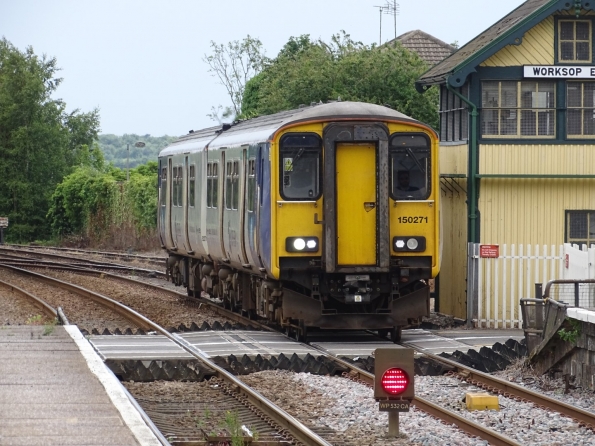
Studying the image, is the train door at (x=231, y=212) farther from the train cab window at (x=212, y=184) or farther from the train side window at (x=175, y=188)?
the train side window at (x=175, y=188)

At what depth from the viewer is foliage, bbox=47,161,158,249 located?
47000 mm

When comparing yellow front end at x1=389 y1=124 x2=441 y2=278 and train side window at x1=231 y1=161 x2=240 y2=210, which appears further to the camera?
train side window at x1=231 y1=161 x2=240 y2=210

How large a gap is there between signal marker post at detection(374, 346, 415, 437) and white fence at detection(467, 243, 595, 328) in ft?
29.9

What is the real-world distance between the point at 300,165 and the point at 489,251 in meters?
4.16

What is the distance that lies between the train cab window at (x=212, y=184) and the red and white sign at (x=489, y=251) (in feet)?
14.4

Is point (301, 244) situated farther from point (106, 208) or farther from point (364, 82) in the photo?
point (106, 208)

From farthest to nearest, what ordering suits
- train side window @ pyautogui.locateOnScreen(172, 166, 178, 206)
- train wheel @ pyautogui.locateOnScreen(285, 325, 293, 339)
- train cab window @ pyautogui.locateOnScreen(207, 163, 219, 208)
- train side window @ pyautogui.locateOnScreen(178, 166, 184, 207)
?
train side window @ pyautogui.locateOnScreen(172, 166, 178, 206) → train side window @ pyautogui.locateOnScreen(178, 166, 184, 207) → train cab window @ pyautogui.locateOnScreen(207, 163, 219, 208) → train wheel @ pyautogui.locateOnScreen(285, 325, 293, 339)

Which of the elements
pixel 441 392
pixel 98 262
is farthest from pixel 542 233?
pixel 98 262

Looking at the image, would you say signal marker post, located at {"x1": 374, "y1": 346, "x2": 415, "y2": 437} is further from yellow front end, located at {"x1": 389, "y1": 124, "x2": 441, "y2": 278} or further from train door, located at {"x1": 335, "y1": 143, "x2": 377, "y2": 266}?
yellow front end, located at {"x1": 389, "y1": 124, "x2": 441, "y2": 278}

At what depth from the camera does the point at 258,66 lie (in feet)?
232

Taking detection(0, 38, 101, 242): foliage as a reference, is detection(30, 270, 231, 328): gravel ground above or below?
below

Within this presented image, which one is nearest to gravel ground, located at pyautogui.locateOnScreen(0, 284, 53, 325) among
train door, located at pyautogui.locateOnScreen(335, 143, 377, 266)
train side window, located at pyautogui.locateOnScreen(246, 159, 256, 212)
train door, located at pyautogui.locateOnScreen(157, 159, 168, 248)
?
train door, located at pyautogui.locateOnScreen(157, 159, 168, 248)

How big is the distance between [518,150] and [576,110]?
115 cm

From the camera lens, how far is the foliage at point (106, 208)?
47.0 m
